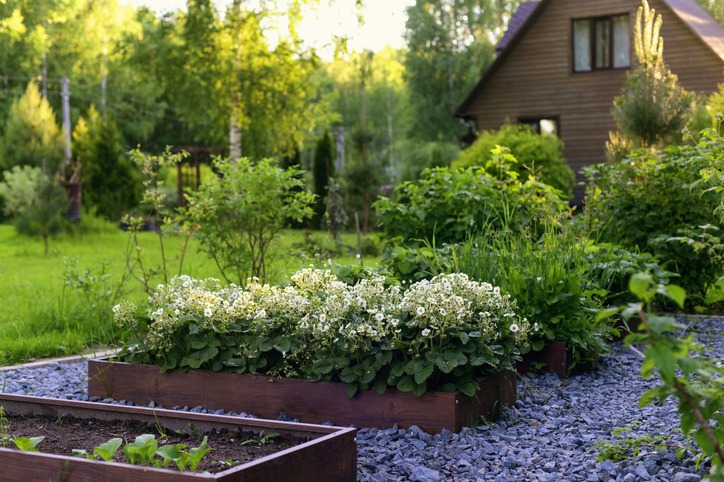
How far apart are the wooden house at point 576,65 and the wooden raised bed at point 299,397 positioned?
1492cm

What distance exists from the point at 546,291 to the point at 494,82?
618 inches

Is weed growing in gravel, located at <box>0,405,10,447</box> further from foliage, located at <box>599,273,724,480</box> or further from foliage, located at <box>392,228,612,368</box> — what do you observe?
foliage, located at <box>392,228,612,368</box>

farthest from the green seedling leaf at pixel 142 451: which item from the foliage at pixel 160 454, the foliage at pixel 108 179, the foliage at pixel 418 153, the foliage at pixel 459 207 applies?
the foliage at pixel 418 153

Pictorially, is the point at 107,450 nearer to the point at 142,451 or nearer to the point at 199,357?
the point at 142,451

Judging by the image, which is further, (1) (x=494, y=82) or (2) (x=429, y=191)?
(1) (x=494, y=82)

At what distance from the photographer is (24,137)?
20.7 m

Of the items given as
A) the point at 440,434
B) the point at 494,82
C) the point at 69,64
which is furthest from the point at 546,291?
the point at 69,64

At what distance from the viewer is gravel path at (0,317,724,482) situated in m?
2.91

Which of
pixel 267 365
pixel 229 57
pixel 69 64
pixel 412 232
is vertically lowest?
pixel 267 365

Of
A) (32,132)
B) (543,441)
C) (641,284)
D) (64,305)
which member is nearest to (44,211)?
(32,132)

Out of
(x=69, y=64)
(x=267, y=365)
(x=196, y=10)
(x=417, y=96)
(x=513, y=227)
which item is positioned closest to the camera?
(x=267, y=365)

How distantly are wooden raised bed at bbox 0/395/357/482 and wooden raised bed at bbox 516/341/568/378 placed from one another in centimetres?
204

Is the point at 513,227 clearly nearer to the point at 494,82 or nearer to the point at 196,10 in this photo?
the point at 196,10

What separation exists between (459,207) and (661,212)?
1850 mm
